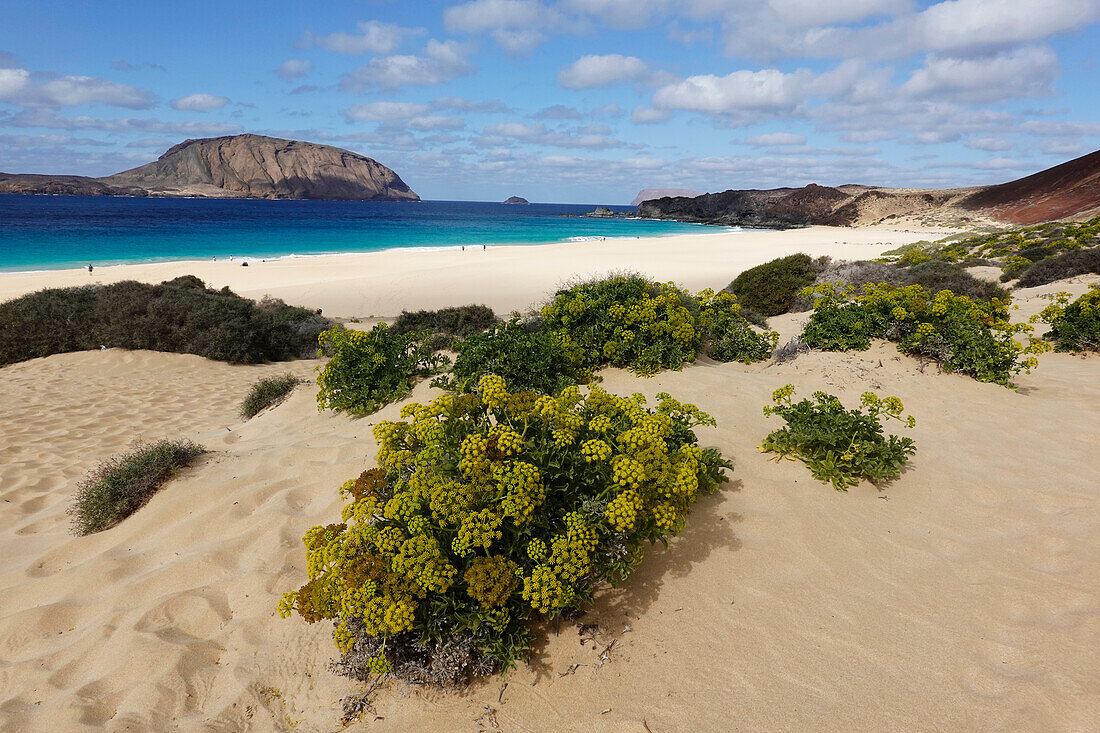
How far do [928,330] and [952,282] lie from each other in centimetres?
762

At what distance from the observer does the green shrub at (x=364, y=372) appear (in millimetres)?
6363

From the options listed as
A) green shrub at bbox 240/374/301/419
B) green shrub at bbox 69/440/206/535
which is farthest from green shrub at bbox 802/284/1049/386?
green shrub at bbox 69/440/206/535

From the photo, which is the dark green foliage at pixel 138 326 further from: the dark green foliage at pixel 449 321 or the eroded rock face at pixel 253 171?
the eroded rock face at pixel 253 171

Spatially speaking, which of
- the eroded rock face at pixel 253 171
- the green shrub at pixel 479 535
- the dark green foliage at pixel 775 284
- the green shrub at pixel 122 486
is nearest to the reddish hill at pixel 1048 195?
the dark green foliage at pixel 775 284

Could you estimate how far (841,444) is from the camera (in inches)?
173

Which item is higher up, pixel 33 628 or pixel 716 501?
pixel 716 501

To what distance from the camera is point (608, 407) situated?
3340 mm

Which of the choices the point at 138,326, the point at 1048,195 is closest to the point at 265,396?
the point at 138,326

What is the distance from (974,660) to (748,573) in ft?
3.67

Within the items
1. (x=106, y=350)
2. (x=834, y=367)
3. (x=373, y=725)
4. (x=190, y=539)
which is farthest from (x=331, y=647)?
(x=106, y=350)

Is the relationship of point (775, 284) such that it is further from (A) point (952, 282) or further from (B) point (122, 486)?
(B) point (122, 486)

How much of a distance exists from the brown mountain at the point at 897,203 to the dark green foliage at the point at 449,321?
39.9 metres

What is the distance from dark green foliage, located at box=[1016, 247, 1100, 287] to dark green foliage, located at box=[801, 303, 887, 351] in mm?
10304

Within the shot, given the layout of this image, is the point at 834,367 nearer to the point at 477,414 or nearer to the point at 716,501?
the point at 716,501
